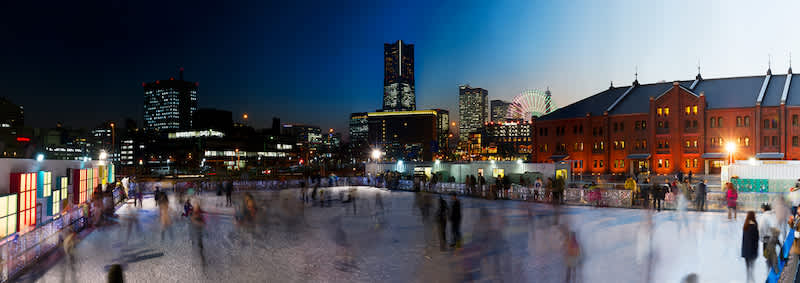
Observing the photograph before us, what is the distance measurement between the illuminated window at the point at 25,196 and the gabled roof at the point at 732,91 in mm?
71949

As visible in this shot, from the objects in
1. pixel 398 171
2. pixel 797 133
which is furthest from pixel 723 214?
pixel 797 133

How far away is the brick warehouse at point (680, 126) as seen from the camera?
191ft

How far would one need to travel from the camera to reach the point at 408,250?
48.3 ft

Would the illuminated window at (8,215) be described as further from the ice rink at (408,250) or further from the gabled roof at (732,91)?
the gabled roof at (732,91)

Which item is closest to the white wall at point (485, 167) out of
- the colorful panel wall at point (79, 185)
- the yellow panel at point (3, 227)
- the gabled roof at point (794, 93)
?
the colorful panel wall at point (79, 185)

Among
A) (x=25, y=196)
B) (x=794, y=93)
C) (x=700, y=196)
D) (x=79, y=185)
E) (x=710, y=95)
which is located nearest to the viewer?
(x=25, y=196)

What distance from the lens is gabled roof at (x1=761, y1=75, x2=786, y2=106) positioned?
58.8 meters

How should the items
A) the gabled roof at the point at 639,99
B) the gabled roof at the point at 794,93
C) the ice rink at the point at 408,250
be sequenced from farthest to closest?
1. the gabled roof at the point at 639,99
2. the gabled roof at the point at 794,93
3. the ice rink at the point at 408,250

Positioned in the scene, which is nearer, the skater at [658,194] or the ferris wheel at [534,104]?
the skater at [658,194]

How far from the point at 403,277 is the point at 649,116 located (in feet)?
216

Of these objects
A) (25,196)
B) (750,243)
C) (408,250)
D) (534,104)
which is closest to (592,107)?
(534,104)

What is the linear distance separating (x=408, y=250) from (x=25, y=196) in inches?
466

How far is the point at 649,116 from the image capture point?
218 feet

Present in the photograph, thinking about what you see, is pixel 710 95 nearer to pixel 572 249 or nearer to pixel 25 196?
pixel 572 249
